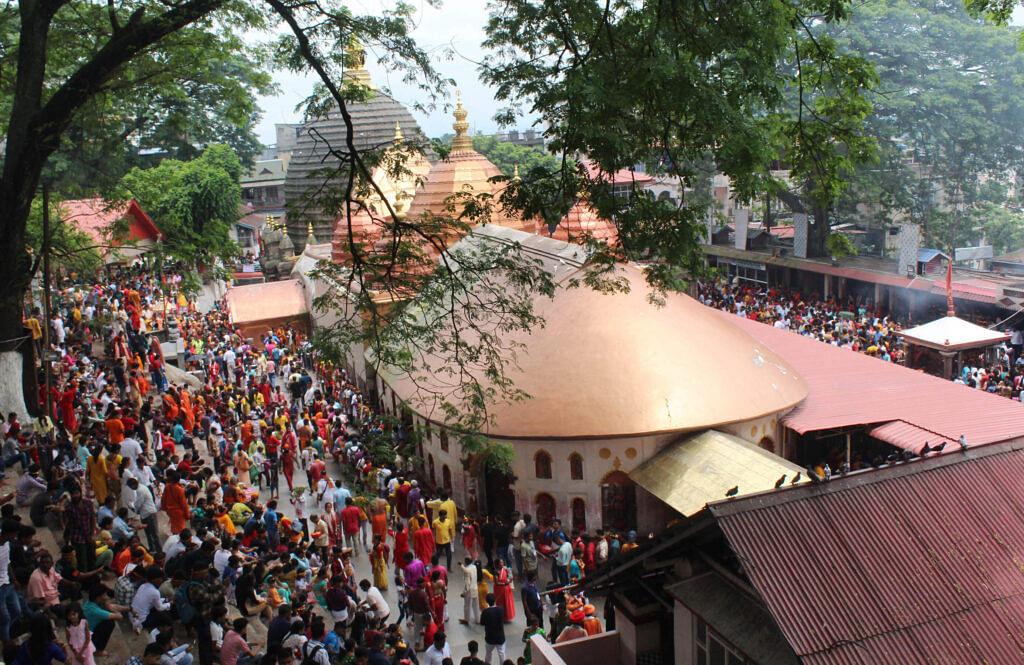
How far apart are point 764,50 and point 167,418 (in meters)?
13.6

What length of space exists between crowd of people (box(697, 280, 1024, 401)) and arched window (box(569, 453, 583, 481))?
14.4 ft

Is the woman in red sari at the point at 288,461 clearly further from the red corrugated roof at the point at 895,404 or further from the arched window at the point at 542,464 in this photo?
the red corrugated roof at the point at 895,404

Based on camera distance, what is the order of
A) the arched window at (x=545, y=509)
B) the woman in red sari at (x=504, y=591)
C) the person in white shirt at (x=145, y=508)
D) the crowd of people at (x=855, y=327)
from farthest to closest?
1. the crowd of people at (x=855, y=327)
2. the arched window at (x=545, y=509)
3. the woman in red sari at (x=504, y=591)
4. the person in white shirt at (x=145, y=508)

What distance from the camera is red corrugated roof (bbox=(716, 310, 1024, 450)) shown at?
16047 mm

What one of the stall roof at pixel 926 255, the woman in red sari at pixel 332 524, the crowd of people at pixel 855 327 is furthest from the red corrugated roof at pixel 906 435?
the stall roof at pixel 926 255

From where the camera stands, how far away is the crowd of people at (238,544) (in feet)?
29.8

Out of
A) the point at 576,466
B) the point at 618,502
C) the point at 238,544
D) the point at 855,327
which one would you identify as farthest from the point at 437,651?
the point at 855,327

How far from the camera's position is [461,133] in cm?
2853

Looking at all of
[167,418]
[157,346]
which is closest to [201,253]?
[167,418]

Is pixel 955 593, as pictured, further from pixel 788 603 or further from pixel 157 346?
pixel 157 346

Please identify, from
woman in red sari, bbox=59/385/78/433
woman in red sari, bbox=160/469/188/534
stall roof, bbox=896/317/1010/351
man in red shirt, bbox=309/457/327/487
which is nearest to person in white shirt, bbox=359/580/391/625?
woman in red sari, bbox=160/469/188/534

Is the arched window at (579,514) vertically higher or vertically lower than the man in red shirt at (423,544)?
lower

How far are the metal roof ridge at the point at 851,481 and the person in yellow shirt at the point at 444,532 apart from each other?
8.48 metres

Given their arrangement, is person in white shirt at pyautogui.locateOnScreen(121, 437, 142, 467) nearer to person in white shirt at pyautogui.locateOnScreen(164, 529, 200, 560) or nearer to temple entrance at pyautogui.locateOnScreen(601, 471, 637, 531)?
person in white shirt at pyautogui.locateOnScreen(164, 529, 200, 560)
